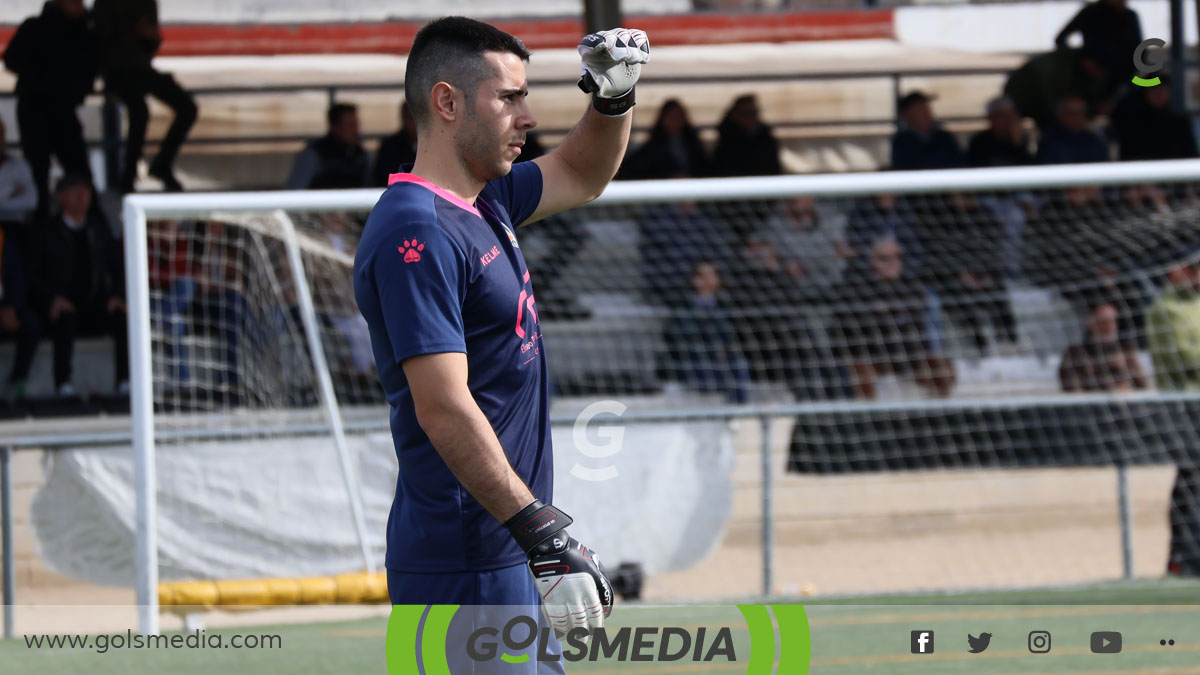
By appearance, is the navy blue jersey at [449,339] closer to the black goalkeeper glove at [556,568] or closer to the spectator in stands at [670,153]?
the black goalkeeper glove at [556,568]

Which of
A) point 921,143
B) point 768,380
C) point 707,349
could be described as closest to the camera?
point 707,349

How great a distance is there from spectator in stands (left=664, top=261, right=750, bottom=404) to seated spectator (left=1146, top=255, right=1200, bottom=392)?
258 cm

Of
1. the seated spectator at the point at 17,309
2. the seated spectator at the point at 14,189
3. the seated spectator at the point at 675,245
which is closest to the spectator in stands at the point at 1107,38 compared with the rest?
the seated spectator at the point at 675,245

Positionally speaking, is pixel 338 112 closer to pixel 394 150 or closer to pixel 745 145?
pixel 394 150

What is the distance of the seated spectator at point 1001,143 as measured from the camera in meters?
10.7

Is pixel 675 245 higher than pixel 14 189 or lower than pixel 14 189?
lower

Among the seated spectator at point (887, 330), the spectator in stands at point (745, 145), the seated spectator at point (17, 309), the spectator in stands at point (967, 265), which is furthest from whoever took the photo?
the spectator in stands at point (745, 145)

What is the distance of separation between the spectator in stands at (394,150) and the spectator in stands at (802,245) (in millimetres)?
1875

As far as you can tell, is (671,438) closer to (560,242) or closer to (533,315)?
(560,242)

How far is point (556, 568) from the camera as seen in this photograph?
2.72 meters

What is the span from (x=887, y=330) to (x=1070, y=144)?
2279mm

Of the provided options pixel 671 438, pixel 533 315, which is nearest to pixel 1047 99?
Answer: pixel 671 438

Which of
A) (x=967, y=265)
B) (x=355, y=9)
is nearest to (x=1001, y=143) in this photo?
(x=967, y=265)

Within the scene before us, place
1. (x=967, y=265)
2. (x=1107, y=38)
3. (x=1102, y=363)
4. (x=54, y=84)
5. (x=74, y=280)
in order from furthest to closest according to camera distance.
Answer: (x=1107, y=38), (x=967, y=265), (x=54, y=84), (x=74, y=280), (x=1102, y=363)
